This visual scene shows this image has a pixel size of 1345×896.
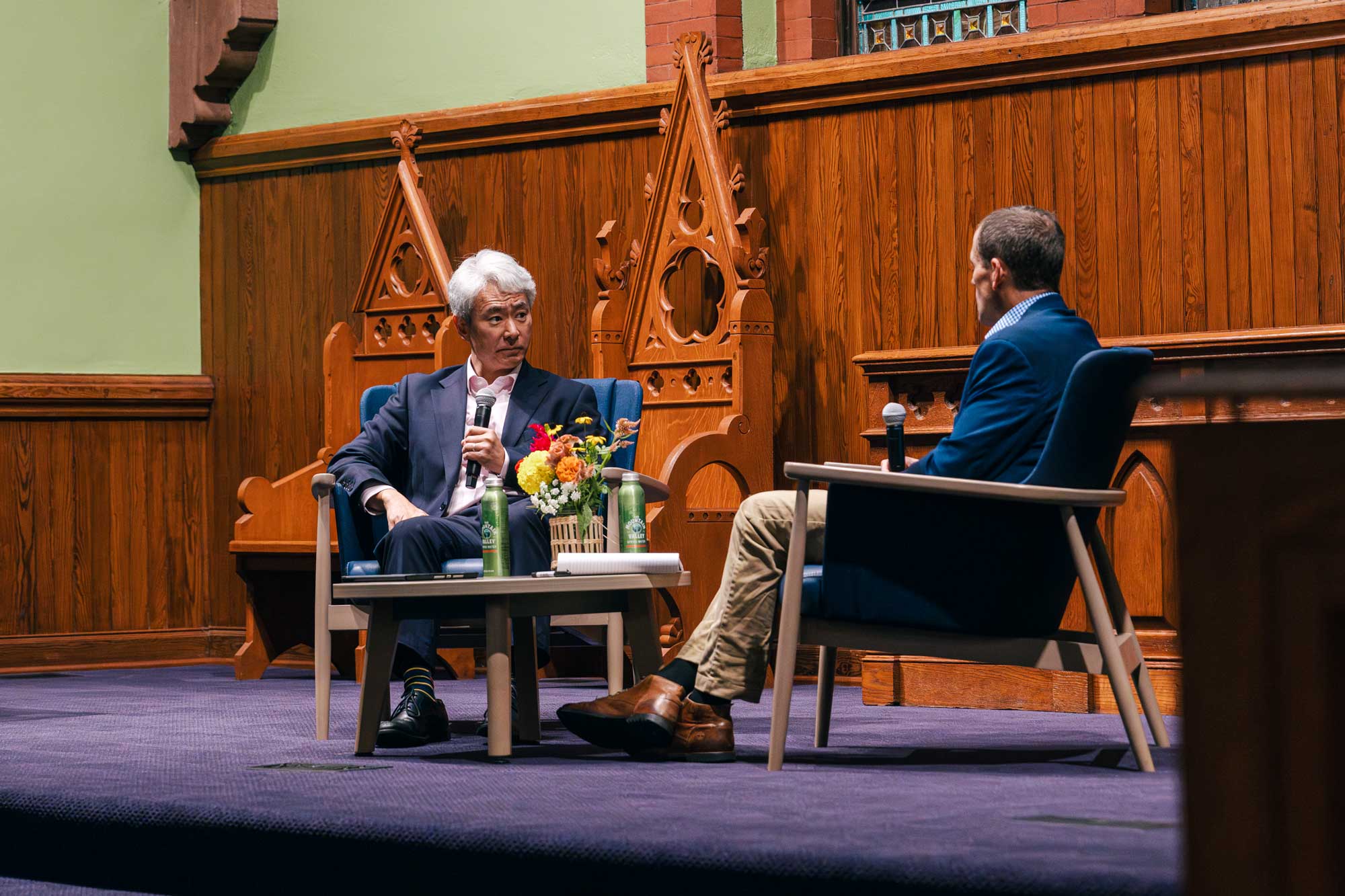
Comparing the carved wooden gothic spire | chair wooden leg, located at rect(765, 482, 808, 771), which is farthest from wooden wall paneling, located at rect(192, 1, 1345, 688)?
chair wooden leg, located at rect(765, 482, 808, 771)

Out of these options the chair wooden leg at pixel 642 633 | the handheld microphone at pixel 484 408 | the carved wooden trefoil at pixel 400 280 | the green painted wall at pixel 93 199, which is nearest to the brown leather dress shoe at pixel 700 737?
the chair wooden leg at pixel 642 633

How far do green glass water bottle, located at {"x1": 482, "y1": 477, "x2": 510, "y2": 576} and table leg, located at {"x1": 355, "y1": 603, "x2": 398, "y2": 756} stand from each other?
9.1 inches

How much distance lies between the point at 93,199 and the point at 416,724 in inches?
156

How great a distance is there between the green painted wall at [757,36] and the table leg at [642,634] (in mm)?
2881

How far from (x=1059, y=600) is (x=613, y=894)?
3.98 feet

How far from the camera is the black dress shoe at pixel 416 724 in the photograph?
3834mm

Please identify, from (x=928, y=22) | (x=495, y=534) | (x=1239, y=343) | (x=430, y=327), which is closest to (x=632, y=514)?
(x=495, y=534)

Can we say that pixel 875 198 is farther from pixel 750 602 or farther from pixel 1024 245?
pixel 750 602

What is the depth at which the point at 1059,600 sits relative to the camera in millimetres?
3316

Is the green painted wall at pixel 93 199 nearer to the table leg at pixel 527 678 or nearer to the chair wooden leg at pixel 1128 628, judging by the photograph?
the table leg at pixel 527 678

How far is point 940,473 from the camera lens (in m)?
3.35

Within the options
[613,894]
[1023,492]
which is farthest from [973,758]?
[613,894]

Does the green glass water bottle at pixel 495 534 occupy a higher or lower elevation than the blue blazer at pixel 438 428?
lower

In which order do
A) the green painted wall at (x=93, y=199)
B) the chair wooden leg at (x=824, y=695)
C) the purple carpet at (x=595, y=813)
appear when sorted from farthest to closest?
the green painted wall at (x=93, y=199) → the chair wooden leg at (x=824, y=695) → the purple carpet at (x=595, y=813)
